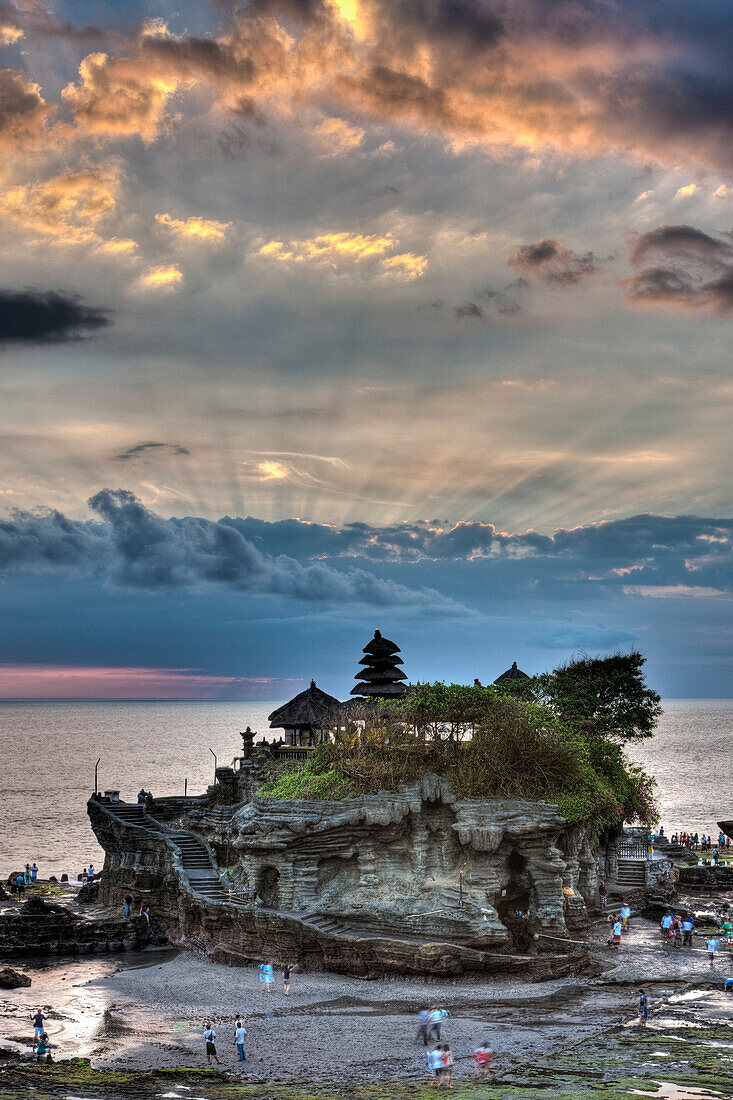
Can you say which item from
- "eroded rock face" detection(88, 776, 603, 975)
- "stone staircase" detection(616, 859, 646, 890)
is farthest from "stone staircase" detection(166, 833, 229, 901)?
"stone staircase" detection(616, 859, 646, 890)

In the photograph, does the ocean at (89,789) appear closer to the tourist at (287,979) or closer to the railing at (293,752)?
the railing at (293,752)

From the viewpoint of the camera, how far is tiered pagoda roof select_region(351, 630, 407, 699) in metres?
60.0

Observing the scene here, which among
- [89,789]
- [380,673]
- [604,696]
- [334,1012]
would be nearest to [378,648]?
[380,673]

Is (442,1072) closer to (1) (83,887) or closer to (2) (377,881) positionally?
(2) (377,881)

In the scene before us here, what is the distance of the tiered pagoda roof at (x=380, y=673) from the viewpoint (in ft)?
197

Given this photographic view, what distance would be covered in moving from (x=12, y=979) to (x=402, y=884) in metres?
17.5

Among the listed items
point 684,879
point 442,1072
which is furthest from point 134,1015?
point 684,879

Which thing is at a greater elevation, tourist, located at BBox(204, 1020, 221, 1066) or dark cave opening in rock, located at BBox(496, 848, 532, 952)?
dark cave opening in rock, located at BBox(496, 848, 532, 952)

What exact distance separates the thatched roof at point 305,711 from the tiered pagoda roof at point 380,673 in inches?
85.2

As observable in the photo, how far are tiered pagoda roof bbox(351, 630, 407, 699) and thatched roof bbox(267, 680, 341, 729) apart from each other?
7.10ft

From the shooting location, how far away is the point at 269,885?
4538 centimetres

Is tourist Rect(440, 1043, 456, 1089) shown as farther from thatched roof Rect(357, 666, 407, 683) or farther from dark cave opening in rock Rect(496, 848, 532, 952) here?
thatched roof Rect(357, 666, 407, 683)

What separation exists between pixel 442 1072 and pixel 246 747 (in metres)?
38.5

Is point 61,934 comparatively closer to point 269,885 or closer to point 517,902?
point 269,885
